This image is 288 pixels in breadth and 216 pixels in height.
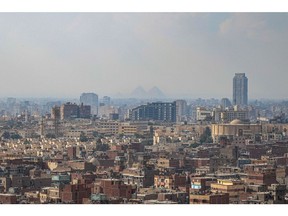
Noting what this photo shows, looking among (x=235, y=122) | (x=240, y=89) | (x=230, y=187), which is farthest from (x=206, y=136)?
(x=230, y=187)

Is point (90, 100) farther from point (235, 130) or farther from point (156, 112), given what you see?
point (235, 130)

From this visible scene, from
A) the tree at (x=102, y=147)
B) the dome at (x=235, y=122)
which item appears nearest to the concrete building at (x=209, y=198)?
the tree at (x=102, y=147)

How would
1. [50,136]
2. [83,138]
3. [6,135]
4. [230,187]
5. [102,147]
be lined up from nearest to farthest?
[230,187], [102,147], [83,138], [6,135], [50,136]

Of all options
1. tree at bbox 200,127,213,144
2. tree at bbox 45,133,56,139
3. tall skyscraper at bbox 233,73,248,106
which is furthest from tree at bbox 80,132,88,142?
tall skyscraper at bbox 233,73,248,106

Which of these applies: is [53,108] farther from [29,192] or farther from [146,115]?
[29,192]

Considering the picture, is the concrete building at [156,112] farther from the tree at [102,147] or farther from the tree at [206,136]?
the tree at [102,147]

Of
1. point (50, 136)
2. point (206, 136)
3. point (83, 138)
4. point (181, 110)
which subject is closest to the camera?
point (206, 136)

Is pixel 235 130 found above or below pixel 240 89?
below

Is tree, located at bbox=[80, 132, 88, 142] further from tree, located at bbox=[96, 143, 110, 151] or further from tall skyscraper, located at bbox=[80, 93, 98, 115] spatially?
tall skyscraper, located at bbox=[80, 93, 98, 115]

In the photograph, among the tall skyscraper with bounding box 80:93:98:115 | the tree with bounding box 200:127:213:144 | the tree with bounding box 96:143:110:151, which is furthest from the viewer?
the tall skyscraper with bounding box 80:93:98:115
